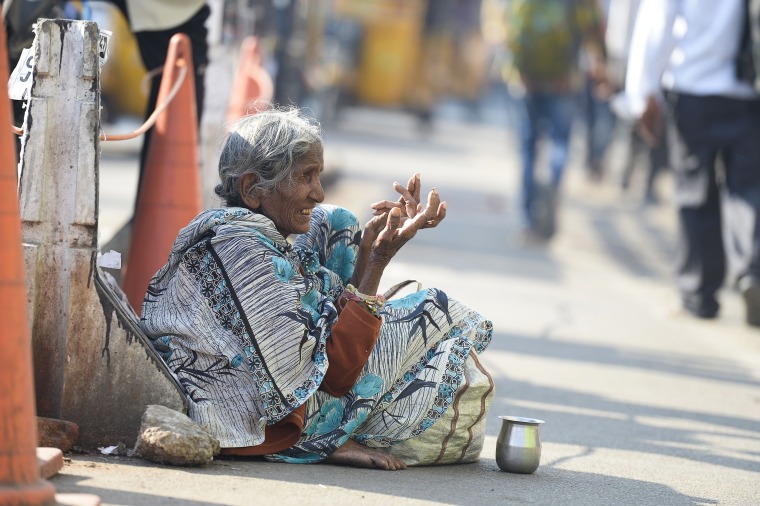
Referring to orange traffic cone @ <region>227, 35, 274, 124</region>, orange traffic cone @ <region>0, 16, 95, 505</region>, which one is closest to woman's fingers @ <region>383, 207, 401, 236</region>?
orange traffic cone @ <region>0, 16, 95, 505</region>

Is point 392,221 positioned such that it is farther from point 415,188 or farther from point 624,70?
point 624,70

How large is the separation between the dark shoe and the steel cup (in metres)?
4.06

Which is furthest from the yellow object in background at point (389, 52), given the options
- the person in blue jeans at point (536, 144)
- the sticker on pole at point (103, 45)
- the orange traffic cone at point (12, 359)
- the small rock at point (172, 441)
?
the orange traffic cone at point (12, 359)

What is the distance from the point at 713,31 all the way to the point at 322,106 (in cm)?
1472

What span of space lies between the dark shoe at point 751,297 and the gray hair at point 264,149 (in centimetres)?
446

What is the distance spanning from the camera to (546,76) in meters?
11.6

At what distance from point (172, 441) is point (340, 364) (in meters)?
0.53

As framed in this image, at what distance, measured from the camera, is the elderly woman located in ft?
13.2

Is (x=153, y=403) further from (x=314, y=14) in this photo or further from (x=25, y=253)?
(x=314, y=14)

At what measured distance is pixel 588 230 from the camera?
1357 cm

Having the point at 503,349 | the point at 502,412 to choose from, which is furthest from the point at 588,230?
the point at 502,412

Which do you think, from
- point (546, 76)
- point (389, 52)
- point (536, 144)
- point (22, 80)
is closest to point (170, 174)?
point (22, 80)

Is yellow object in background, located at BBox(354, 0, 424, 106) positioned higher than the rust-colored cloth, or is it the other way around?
yellow object in background, located at BBox(354, 0, 424, 106)

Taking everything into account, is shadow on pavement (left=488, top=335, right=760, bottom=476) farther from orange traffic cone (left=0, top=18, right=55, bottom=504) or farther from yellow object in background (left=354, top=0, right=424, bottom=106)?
yellow object in background (left=354, top=0, right=424, bottom=106)
